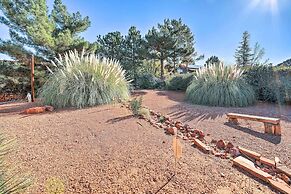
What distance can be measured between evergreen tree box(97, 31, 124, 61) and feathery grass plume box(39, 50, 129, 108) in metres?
11.0

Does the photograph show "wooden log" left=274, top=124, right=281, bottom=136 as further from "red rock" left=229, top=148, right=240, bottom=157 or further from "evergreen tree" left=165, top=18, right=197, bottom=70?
"evergreen tree" left=165, top=18, right=197, bottom=70

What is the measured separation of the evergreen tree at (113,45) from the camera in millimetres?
16406

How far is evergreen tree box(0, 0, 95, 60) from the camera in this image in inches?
424

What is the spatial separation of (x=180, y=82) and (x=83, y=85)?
6.16 m

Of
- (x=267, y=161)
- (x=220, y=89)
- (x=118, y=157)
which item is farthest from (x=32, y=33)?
(x=267, y=161)

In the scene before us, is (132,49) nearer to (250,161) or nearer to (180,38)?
(180,38)

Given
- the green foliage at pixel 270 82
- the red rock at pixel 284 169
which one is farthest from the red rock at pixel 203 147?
the green foliage at pixel 270 82

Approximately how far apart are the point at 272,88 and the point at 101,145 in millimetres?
6645

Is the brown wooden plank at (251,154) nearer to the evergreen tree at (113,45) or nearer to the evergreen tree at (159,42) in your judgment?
the evergreen tree at (159,42)

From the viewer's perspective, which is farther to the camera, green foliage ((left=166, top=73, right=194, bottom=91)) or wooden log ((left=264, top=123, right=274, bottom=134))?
green foliage ((left=166, top=73, right=194, bottom=91))

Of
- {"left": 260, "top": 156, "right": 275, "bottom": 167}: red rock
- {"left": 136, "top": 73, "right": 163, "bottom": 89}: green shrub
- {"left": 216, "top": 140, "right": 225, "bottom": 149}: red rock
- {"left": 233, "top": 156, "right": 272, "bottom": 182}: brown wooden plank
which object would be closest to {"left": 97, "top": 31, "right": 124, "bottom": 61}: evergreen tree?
{"left": 136, "top": 73, "right": 163, "bottom": 89}: green shrub

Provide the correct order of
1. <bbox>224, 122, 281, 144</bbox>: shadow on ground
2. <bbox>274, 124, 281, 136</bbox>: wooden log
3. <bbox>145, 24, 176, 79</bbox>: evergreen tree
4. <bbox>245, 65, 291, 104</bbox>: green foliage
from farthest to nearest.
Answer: <bbox>145, 24, 176, 79</bbox>: evergreen tree → <bbox>245, 65, 291, 104</bbox>: green foliage → <bbox>274, 124, 281, 136</bbox>: wooden log → <bbox>224, 122, 281, 144</bbox>: shadow on ground

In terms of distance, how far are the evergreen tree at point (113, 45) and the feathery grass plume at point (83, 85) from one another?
1100cm

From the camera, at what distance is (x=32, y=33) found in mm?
10234
